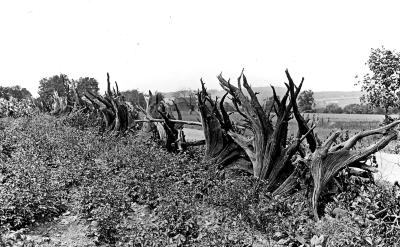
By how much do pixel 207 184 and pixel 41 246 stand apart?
10.3ft

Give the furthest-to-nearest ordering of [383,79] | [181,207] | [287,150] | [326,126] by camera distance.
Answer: [326,126] → [383,79] → [287,150] → [181,207]

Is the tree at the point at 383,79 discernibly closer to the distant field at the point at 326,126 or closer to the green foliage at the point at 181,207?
the distant field at the point at 326,126

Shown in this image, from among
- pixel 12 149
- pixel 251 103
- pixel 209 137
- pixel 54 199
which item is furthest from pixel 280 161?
pixel 12 149

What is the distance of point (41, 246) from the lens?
4891 mm

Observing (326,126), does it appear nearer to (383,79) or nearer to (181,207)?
(383,79)

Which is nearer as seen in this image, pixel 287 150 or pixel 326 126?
pixel 287 150

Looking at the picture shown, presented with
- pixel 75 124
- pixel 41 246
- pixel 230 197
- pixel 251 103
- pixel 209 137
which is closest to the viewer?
pixel 41 246

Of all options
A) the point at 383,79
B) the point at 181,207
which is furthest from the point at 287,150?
the point at 383,79

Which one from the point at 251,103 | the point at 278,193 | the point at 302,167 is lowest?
the point at 278,193

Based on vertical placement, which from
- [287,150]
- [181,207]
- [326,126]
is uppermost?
[287,150]

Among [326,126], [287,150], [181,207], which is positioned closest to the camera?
[181,207]

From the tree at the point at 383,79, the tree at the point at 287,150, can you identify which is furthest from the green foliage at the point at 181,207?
the tree at the point at 383,79

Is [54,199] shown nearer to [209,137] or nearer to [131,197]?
[131,197]

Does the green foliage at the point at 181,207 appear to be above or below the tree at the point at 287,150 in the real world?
below
